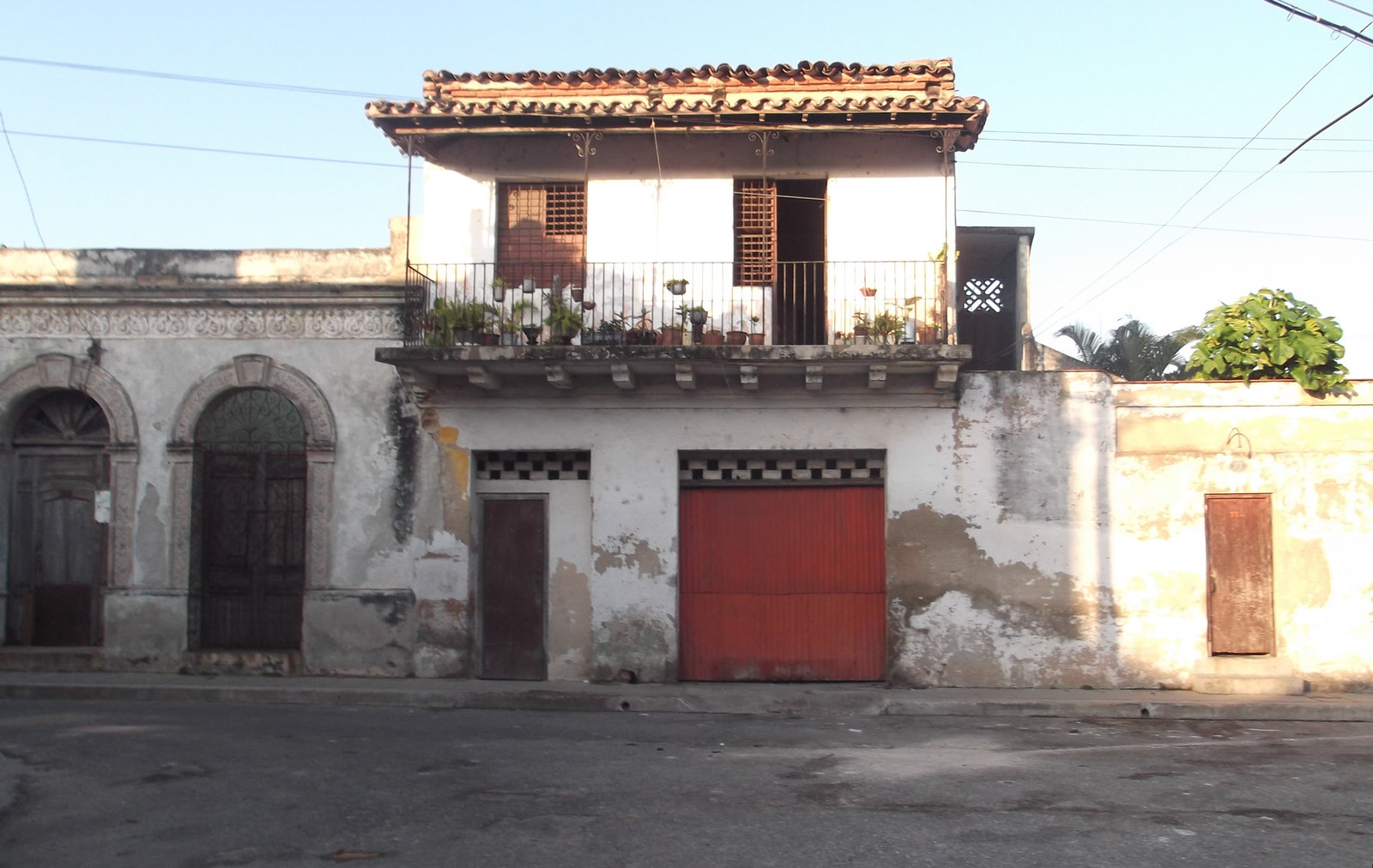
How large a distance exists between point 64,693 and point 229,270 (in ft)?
16.4

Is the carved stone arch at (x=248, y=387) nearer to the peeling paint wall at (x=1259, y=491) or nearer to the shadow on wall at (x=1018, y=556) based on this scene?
the shadow on wall at (x=1018, y=556)

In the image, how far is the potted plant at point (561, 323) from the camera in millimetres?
12750

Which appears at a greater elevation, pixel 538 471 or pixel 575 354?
pixel 575 354

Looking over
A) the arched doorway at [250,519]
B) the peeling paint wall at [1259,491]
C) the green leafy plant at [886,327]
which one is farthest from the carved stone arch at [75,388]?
the peeling paint wall at [1259,491]

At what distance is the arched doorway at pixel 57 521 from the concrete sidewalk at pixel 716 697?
3.99 feet

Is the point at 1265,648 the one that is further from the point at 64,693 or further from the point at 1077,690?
the point at 64,693

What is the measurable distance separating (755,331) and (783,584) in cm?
285

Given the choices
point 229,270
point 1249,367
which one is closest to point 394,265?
point 229,270

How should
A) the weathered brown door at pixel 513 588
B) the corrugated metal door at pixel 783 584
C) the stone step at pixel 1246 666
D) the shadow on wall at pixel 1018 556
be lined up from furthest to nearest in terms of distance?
the weathered brown door at pixel 513 588 → the corrugated metal door at pixel 783 584 → the shadow on wall at pixel 1018 556 → the stone step at pixel 1246 666

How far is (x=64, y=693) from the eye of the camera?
12.4 metres

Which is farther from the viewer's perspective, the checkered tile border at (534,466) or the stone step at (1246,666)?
the checkered tile border at (534,466)

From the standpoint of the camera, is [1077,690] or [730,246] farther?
[730,246]

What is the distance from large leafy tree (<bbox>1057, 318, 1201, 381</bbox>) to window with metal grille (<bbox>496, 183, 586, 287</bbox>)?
12.1 meters

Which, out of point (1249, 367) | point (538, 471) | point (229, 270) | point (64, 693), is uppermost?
point (229, 270)
